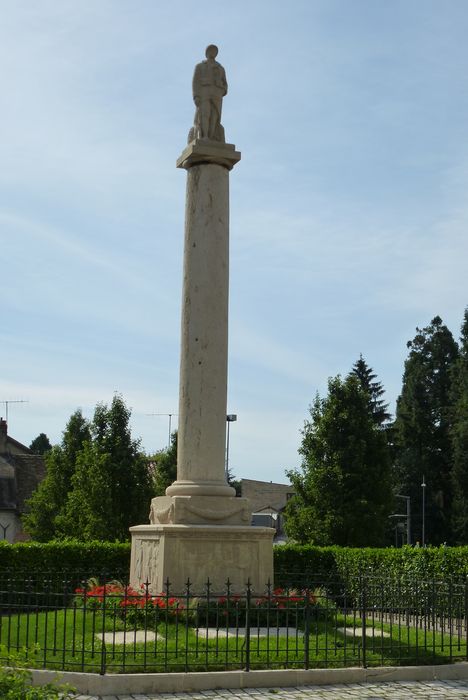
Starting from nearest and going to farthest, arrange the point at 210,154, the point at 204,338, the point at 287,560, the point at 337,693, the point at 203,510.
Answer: the point at 337,693 → the point at 203,510 → the point at 204,338 → the point at 210,154 → the point at 287,560

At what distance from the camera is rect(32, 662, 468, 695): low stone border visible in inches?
427

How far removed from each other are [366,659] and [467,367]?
5185 centimetres

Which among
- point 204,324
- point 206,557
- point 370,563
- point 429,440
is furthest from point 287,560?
point 429,440

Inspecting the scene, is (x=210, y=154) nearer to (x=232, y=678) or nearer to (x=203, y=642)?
(x=203, y=642)

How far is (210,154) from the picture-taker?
1772 cm

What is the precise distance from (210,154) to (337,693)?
34.9 ft

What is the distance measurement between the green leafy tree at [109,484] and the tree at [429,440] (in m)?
29.8

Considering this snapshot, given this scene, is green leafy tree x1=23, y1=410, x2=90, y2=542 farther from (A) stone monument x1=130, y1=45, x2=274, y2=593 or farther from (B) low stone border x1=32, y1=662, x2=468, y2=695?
(B) low stone border x1=32, y1=662, x2=468, y2=695

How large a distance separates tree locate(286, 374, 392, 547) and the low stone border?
23.0 m

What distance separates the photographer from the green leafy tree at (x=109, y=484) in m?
34.1

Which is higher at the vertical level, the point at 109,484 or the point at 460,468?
the point at 460,468

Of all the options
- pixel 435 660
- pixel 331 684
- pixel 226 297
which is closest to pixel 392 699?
pixel 331 684

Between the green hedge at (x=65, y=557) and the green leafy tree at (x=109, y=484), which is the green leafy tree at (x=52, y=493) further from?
the green hedge at (x=65, y=557)

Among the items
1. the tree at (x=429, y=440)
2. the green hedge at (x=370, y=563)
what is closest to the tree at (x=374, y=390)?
the tree at (x=429, y=440)
